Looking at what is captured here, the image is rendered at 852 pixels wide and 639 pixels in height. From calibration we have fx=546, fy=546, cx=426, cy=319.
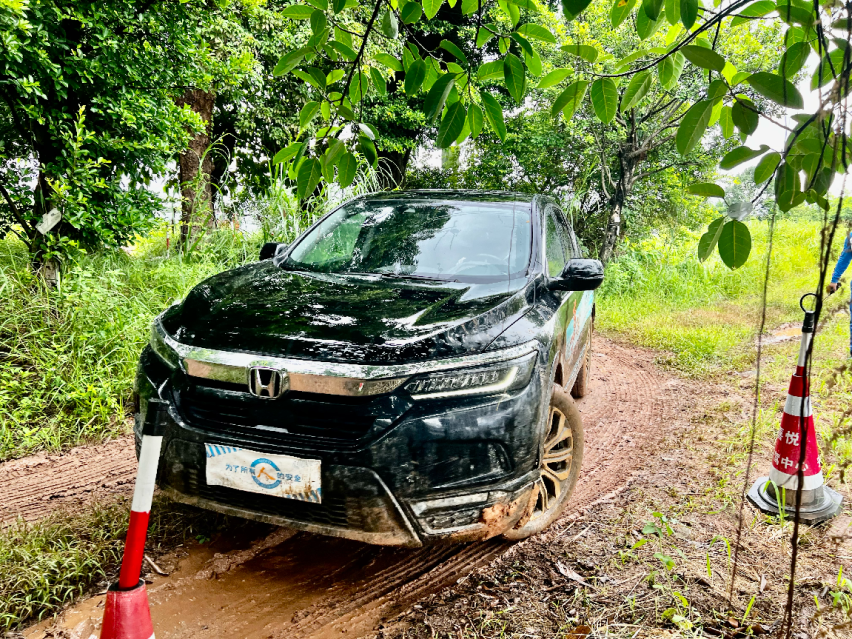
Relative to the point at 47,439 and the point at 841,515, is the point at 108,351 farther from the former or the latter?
the point at 841,515

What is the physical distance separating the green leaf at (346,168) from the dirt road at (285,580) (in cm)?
168

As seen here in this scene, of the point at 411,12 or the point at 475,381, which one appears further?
the point at 475,381

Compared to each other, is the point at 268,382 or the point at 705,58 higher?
the point at 705,58

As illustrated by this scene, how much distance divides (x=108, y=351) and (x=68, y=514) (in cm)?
186

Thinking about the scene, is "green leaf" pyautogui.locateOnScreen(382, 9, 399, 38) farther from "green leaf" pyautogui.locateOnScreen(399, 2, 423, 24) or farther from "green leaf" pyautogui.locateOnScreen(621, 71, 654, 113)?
"green leaf" pyautogui.locateOnScreen(621, 71, 654, 113)

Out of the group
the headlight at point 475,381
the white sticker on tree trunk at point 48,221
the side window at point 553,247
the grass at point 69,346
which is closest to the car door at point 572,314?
the side window at point 553,247

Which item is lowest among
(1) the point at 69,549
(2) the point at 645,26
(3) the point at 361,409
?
(1) the point at 69,549

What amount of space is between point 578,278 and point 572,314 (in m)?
0.62

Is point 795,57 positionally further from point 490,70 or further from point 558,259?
point 558,259

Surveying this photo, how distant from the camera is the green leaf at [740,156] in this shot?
113cm

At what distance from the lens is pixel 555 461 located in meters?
2.75

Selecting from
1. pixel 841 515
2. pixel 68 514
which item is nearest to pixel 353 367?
pixel 68 514

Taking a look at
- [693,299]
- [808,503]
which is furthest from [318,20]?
[693,299]

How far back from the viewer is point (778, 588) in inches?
90.5
